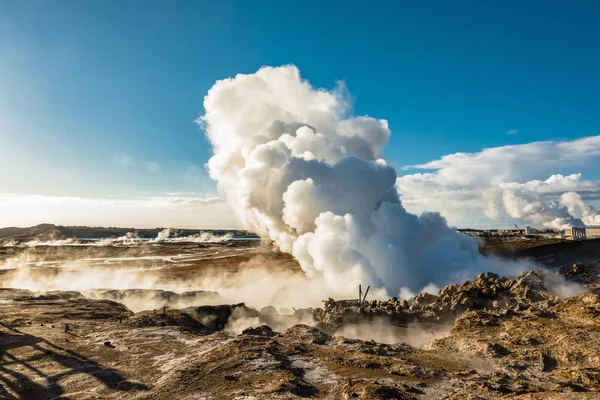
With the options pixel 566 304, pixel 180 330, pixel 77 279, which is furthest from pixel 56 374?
pixel 77 279

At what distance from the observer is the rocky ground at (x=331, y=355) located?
35.7ft

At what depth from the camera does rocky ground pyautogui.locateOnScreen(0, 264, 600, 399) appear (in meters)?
10.9

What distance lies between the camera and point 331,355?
14.3m

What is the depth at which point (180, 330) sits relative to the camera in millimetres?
18375

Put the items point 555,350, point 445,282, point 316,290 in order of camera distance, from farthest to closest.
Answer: point 316,290 < point 445,282 < point 555,350

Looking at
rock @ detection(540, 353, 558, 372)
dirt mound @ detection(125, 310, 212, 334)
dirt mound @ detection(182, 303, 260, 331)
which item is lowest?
dirt mound @ detection(182, 303, 260, 331)

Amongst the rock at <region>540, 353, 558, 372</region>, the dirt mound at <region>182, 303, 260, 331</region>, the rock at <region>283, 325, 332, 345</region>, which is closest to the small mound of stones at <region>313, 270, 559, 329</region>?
the dirt mound at <region>182, 303, 260, 331</region>

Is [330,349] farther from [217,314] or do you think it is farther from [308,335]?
[217,314]

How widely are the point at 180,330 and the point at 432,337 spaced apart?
13.0m

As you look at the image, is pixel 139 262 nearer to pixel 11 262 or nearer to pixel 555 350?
pixel 11 262

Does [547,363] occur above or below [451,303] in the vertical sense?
above

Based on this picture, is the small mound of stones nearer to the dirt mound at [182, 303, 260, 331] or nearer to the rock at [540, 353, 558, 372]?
the dirt mound at [182, 303, 260, 331]

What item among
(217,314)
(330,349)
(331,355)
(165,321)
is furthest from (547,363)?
(217,314)

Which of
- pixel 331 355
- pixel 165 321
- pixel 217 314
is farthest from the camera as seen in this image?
pixel 217 314
